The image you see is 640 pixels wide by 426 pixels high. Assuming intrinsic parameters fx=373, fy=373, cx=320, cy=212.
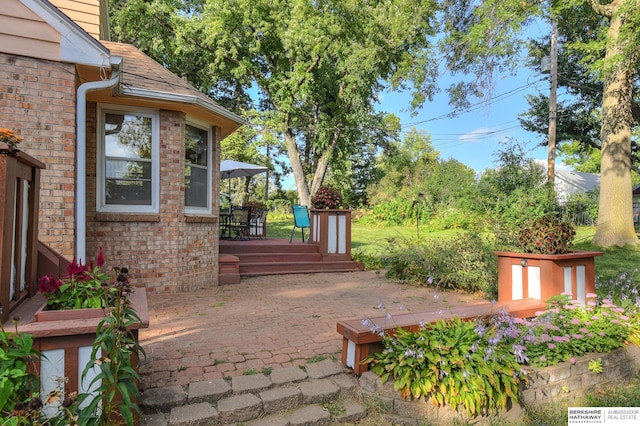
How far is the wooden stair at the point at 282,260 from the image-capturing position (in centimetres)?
753

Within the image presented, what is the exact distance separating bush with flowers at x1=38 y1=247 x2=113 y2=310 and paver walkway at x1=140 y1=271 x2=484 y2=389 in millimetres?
725

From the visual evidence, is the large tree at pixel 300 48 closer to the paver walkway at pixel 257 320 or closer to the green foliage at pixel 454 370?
the paver walkway at pixel 257 320

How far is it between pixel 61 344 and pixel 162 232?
385cm

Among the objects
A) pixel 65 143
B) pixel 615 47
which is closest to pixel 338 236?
pixel 65 143

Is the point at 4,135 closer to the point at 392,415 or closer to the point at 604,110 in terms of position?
the point at 392,415

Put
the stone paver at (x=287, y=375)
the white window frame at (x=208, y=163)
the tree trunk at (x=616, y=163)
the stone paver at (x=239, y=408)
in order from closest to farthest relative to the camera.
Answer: the stone paver at (x=239, y=408) < the stone paver at (x=287, y=375) < the white window frame at (x=208, y=163) < the tree trunk at (x=616, y=163)

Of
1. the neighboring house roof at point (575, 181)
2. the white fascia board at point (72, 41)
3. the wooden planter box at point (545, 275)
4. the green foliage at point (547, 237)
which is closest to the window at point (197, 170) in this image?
the white fascia board at point (72, 41)

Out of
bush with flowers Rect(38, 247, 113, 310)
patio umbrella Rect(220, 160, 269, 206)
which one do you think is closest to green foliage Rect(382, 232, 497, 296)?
bush with flowers Rect(38, 247, 113, 310)

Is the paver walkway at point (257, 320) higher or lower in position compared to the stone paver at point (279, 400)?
higher

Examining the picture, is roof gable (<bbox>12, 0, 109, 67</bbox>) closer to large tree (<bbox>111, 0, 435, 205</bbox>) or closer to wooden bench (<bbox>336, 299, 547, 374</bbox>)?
wooden bench (<bbox>336, 299, 547, 374</bbox>)

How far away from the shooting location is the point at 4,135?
87.0 inches

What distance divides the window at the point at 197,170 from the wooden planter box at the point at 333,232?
8.58 feet

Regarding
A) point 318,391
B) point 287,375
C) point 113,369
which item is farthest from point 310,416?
point 113,369

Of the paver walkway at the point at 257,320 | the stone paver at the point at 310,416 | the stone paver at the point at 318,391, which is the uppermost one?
the paver walkway at the point at 257,320
